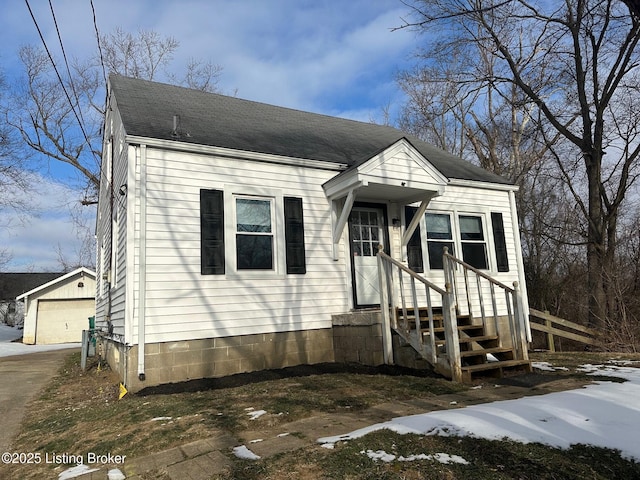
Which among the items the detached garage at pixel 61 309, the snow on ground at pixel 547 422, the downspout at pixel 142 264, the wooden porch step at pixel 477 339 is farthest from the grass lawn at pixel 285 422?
the detached garage at pixel 61 309

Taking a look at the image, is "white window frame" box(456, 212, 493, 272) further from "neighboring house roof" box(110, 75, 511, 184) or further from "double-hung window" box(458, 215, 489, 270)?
"neighboring house roof" box(110, 75, 511, 184)

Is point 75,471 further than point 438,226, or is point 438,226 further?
point 438,226

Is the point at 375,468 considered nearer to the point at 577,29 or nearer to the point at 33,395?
the point at 33,395

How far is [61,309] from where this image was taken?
75.9 feet

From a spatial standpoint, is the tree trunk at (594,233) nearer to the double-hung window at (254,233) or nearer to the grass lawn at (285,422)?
the grass lawn at (285,422)

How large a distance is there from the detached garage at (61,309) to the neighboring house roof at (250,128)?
16132mm

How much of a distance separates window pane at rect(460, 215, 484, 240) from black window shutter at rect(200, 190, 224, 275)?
5568 millimetres

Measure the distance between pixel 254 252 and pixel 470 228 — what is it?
529cm

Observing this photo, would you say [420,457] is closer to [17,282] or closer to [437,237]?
[437,237]

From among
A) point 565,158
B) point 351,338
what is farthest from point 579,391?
point 565,158

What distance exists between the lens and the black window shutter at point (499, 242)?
10242mm

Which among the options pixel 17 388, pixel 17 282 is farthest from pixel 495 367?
pixel 17 282

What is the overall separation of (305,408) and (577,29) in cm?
1280

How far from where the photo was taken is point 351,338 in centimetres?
772
